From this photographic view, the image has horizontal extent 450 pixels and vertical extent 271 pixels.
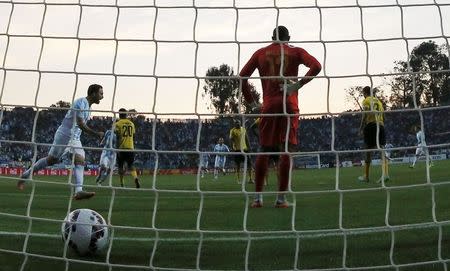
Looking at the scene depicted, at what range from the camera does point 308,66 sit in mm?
4590

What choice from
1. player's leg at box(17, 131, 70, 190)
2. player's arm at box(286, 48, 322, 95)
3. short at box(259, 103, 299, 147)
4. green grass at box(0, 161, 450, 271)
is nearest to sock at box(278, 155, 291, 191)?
short at box(259, 103, 299, 147)

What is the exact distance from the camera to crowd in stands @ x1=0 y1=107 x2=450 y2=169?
13.8ft

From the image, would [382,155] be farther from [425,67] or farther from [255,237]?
[255,237]

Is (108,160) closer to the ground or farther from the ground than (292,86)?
closer to the ground

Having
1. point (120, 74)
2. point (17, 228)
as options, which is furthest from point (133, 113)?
point (17, 228)

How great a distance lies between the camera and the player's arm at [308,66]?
414cm

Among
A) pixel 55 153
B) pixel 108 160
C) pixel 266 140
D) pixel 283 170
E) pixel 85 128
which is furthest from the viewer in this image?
pixel 108 160

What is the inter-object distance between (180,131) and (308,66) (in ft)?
16.3

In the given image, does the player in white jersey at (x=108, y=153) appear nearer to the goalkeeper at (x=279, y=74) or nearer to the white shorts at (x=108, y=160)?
the white shorts at (x=108, y=160)

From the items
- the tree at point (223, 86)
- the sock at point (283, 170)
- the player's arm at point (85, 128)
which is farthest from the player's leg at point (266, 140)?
the player's arm at point (85, 128)

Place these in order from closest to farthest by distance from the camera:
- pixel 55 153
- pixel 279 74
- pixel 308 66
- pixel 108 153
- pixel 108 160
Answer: pixel 308 66 → pixel 279 74 → pixel 108 153 → pixel 55 153 → pixel 108 160

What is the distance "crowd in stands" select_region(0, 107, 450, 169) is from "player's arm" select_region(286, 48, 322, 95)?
0.26 meters

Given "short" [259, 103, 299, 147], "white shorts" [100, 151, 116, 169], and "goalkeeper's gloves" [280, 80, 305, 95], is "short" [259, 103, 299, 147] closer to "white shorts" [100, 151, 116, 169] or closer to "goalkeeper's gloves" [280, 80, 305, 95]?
"goalkeeper's gloves" [280, 80, 305, 95]

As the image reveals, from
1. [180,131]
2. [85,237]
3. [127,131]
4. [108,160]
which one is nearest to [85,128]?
[108,160]
